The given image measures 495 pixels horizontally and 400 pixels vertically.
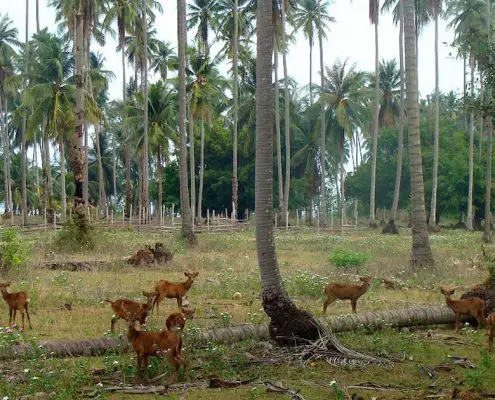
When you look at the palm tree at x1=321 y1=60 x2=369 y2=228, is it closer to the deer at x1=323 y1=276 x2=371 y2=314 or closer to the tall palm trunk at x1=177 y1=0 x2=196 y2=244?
the tall palm trunk at x1=177 y1=0 x2=196 y2=244

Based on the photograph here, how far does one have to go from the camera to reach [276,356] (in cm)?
914

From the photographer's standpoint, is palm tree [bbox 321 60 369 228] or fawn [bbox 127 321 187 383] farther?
palm tree [bbox 321 60 369 228]

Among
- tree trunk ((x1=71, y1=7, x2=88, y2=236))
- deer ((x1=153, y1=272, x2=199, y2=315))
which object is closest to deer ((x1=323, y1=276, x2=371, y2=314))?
deer ((x1=153, y1=272, x2=199, y2=315))

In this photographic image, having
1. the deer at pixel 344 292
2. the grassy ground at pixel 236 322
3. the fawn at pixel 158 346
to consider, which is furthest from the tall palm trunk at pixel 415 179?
the fawn at pixel 158 346

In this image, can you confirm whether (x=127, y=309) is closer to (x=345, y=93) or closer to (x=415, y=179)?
(x=415, y=179)

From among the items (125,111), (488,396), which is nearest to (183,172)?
(488,396)

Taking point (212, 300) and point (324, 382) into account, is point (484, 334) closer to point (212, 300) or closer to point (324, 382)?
point (324, 382)

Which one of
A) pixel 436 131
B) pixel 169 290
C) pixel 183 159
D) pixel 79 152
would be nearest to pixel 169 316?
pixel 169 290

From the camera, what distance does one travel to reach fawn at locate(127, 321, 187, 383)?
812 centimetres

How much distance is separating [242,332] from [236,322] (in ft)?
4.95

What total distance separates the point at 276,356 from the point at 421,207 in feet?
39.5

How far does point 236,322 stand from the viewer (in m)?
11.7

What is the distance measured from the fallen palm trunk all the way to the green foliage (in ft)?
28.1

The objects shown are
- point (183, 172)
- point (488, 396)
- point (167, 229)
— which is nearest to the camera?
point (488, 396)
